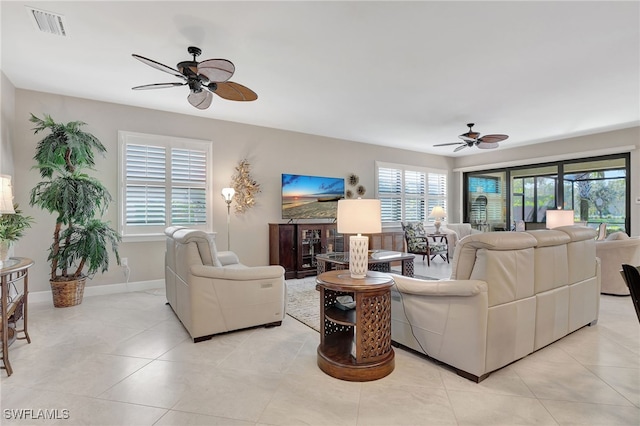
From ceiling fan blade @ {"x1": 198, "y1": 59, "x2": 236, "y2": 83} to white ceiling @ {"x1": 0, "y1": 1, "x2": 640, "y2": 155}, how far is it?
1.21 feet

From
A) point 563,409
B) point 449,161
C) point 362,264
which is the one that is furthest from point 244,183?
point 449,161

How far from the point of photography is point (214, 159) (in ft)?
16.9

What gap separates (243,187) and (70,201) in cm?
239

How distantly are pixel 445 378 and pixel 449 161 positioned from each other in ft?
24.1

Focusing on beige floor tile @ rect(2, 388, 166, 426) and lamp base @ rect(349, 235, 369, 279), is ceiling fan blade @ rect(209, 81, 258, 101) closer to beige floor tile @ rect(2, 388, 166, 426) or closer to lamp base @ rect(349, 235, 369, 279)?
lamp base @ rect(349, 235, 369, 279)

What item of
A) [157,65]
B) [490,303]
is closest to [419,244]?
[490,303]

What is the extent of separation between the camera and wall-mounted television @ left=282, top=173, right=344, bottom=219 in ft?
18.9

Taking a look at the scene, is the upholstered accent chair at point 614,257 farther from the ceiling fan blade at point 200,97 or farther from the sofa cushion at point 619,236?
the ceiling fan blade at point 200,97

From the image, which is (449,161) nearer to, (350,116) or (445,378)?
(350,116)

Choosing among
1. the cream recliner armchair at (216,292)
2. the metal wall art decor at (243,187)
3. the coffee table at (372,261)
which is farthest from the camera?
the metal wall art decor at (243,187)

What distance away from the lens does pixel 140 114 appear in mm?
4590

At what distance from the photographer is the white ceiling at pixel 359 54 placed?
2416mm

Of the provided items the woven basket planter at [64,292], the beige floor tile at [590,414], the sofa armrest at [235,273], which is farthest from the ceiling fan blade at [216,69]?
the beige floor tile at [590,414]

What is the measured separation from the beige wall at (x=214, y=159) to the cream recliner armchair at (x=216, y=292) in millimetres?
2034
